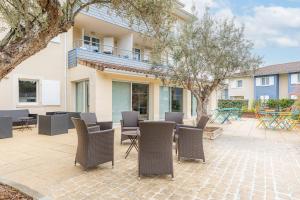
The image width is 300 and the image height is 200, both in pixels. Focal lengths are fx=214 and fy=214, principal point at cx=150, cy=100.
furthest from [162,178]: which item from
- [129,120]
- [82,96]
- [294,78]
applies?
[294,78]

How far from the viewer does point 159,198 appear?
370cm

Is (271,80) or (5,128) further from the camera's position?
(271,80)

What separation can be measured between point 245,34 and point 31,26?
9097mm

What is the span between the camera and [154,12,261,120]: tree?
366 inches

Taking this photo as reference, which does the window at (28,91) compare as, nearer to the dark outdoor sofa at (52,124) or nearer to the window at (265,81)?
the dark outdoor sofa at (52,124)

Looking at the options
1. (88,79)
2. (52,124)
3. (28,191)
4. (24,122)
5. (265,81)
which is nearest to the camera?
(28,191)

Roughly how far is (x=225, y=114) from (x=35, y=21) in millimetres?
15224

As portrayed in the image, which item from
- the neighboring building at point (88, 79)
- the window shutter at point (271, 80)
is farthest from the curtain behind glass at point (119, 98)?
the window shutter at point (271, 80)

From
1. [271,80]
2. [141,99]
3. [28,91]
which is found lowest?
[141,99]

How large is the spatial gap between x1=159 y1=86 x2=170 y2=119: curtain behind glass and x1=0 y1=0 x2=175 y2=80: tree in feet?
38.3

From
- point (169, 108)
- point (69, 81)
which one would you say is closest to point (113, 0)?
point (69, 81)

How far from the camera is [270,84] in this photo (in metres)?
32.3

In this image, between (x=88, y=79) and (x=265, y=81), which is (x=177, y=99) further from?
(x=265, y=81)

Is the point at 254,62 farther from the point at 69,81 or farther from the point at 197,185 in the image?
the point at 69,81
